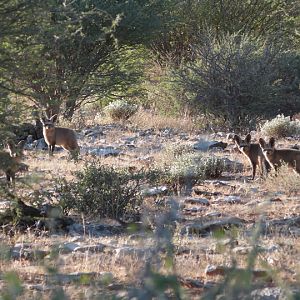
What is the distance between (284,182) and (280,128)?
28.0ft

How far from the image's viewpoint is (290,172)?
1227 centimetres

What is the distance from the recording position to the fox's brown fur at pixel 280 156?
12.7 metres

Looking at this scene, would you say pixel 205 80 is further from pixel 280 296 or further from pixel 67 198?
pixel 280 296

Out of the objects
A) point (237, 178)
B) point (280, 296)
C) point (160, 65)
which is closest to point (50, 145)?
point (237, 178)

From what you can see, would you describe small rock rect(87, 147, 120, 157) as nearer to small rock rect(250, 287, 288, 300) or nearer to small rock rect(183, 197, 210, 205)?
small rock rect(183, 197, 210, 205)

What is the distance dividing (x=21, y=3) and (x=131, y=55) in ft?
63.6

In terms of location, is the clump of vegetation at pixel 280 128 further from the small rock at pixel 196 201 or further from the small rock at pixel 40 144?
the small rock at pixel 196 201

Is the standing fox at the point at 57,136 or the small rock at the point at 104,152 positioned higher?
the standing fox at the point at 57,136

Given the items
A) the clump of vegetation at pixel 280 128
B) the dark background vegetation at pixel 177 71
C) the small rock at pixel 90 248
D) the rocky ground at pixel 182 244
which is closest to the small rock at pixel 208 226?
the rocky ground at pixel 182 244

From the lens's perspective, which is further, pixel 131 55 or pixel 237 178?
pixel 131 55

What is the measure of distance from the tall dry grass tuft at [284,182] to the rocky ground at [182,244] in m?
0.02

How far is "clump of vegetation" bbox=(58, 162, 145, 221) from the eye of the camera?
32.0 ft

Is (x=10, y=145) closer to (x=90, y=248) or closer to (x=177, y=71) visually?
(x=90, y=248)

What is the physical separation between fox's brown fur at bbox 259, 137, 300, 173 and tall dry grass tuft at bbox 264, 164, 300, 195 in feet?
1.11
